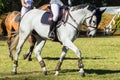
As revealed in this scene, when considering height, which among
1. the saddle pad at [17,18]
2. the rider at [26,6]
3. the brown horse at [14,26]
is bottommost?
the brown horse at [14,26]

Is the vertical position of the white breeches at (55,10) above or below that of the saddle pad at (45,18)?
above

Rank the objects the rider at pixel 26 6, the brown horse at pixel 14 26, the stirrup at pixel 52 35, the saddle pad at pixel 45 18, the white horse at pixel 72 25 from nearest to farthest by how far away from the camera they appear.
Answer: the white horse at pixel 72 25
the stirrup at pixel 52 35
the saddle pad at pixel 45 18
the rider at pixel 26 6
the brown horse at pixel 14 26

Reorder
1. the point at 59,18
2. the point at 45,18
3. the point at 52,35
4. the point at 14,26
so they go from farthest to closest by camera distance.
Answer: the point at 14,26, the point at 45,18, the point at 59,18, the point at 52,35

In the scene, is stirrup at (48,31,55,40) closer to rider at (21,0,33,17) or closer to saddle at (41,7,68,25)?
saddle at (41,7,68,25)

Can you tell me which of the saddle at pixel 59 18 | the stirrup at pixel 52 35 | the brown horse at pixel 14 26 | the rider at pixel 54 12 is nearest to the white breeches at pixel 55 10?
the rider at pixel 54 12

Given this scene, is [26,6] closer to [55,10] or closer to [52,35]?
[55,10]

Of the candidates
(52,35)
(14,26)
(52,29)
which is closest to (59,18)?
(52,29)

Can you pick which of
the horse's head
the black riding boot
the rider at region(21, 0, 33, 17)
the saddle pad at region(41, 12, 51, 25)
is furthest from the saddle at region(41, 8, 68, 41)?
the rider at region(21, 0, 33, 17)

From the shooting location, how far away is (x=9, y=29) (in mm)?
18531

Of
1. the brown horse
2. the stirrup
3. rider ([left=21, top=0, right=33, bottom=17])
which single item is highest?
rider ([left=21, top=0, right=33, bottom=17])

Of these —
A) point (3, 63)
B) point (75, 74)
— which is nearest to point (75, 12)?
point (75, 74)

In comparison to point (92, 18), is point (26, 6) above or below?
below

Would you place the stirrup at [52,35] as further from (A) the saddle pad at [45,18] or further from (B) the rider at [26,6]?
(B) the rider at [26,6]

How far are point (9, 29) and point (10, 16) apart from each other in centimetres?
56
